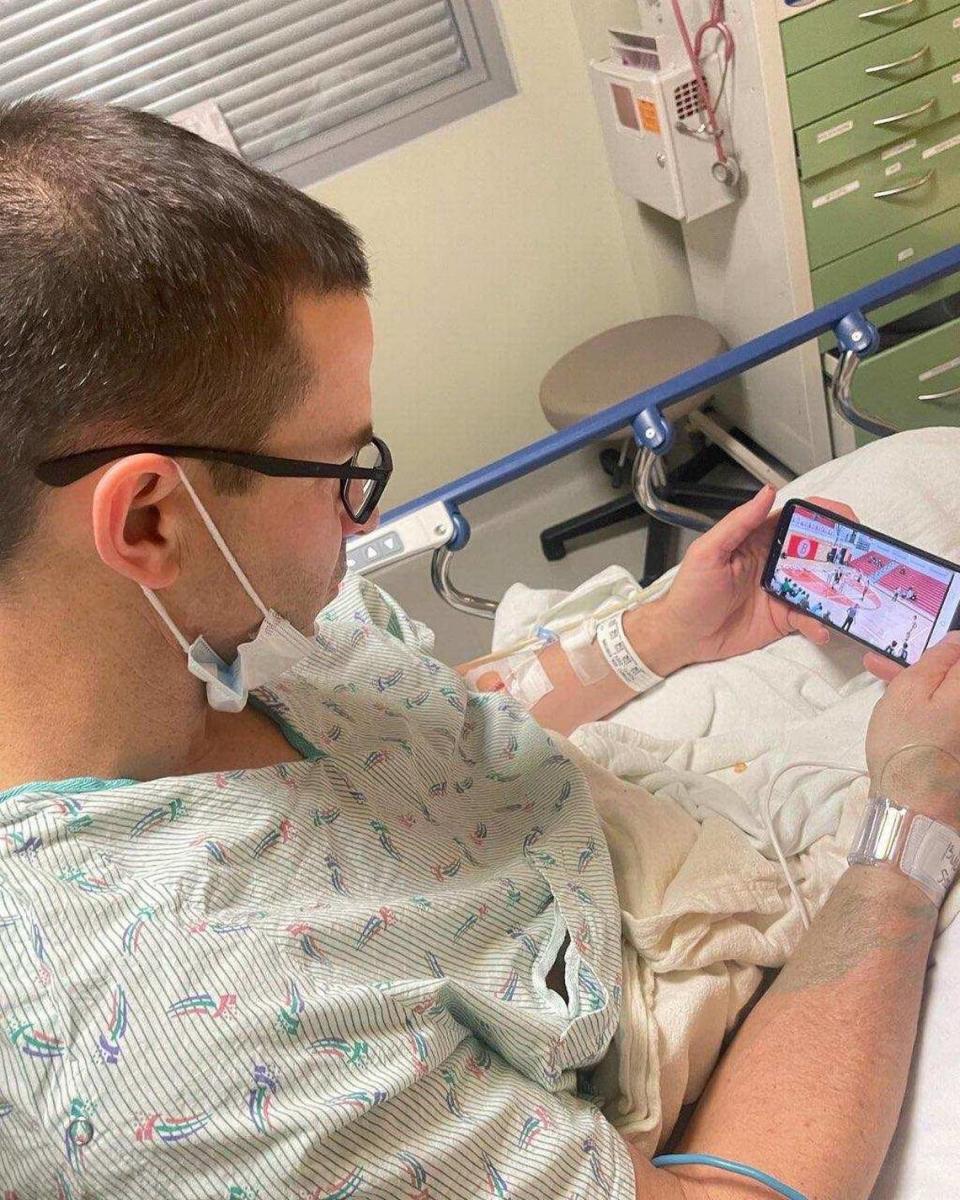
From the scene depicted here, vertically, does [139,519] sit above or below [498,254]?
above

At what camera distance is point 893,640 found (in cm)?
125

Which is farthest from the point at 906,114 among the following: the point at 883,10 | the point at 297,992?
the point at 297,992

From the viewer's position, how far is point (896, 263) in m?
2.40

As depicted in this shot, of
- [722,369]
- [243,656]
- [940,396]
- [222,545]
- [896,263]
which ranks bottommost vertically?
[940,396]

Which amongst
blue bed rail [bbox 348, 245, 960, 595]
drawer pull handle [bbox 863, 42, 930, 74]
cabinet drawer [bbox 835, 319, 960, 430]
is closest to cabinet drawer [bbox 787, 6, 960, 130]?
drawer pull handle [bbox 863, 42, 930, 74]

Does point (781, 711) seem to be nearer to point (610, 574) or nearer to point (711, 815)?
point (711, 815)

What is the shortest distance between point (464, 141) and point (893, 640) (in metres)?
1.93

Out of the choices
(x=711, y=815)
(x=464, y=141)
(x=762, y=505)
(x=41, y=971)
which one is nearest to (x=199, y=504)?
(x=41, y=971)

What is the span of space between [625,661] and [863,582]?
34cm

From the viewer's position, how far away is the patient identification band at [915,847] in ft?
3.26

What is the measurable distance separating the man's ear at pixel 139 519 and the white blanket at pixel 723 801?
552mm

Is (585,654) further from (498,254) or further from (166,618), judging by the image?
(498,254)

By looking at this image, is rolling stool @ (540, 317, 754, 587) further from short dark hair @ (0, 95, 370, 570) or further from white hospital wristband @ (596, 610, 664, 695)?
short dark hair @ (0, 95, 370, 570)

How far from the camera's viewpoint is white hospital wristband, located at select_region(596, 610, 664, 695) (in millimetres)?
1470
